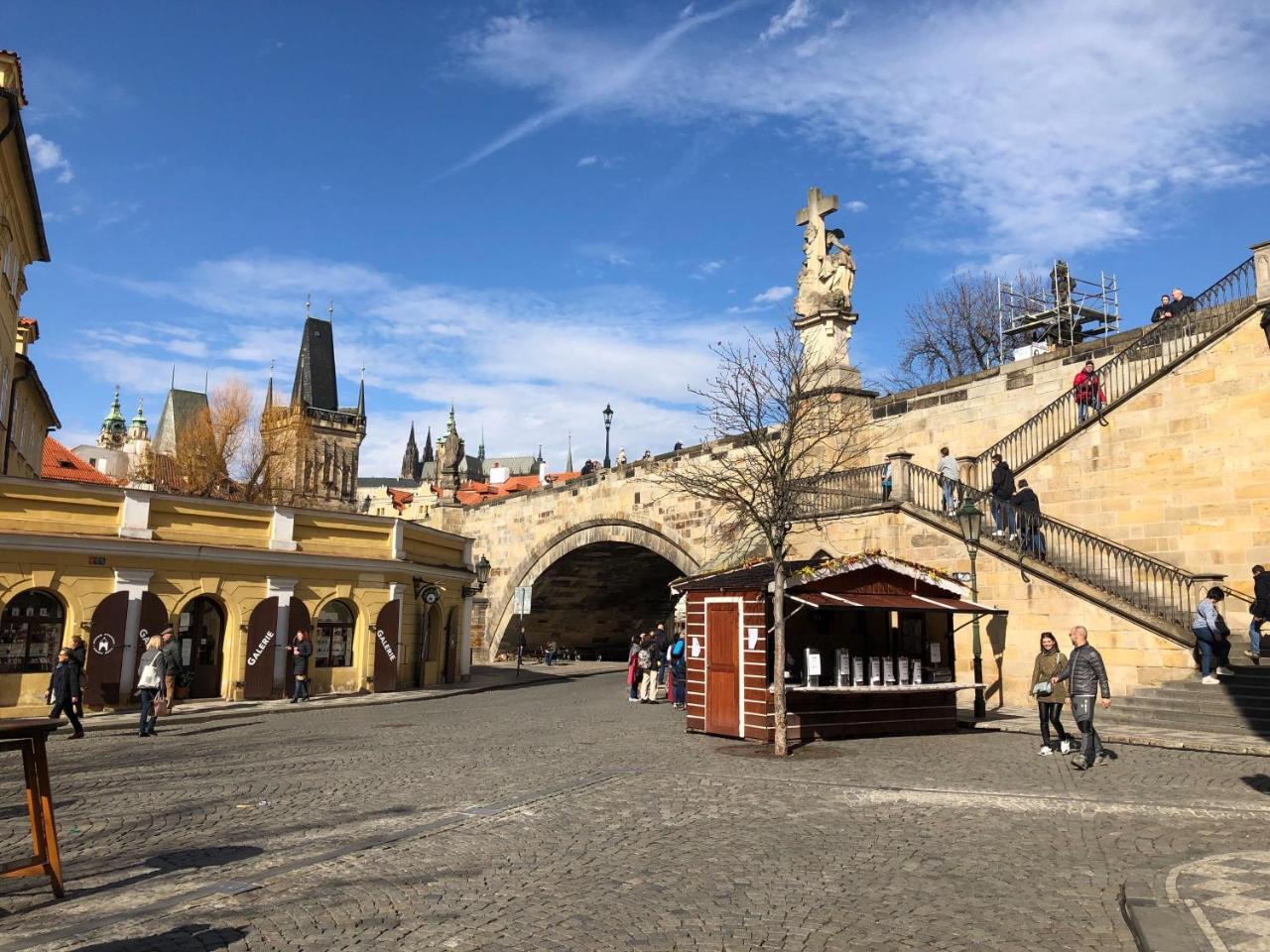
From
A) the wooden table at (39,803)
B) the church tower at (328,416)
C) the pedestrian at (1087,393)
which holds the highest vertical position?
the church tower at (328,416)

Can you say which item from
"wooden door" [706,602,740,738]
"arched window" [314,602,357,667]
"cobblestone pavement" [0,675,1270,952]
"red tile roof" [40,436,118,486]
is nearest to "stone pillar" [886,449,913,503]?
"wooden door" [706,602,740,738]

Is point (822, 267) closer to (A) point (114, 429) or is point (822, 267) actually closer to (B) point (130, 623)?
(B) point (130, 623)

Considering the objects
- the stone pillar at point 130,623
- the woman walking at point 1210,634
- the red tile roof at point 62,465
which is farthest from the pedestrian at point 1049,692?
the red tile roof at point 62,465

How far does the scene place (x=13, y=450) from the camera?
104ft

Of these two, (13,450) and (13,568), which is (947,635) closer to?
(13,568)

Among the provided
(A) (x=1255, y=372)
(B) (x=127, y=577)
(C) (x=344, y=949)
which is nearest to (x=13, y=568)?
(B) (x=127, y=577)

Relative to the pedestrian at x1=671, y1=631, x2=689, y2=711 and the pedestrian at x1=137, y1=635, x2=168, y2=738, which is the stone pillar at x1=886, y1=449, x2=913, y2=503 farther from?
the pedestrian at x1=137, y1=635, x2=168, y2=738

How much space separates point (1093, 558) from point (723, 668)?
8.42 m

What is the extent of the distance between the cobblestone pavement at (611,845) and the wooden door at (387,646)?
10.3 m

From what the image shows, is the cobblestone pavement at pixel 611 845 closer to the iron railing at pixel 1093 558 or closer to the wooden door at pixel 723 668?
the wooden door at pixel 723 668

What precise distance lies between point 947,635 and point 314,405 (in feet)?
312

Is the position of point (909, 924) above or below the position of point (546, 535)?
below

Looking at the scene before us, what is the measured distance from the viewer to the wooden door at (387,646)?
2300 cm

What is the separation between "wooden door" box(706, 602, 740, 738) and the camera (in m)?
13.7
